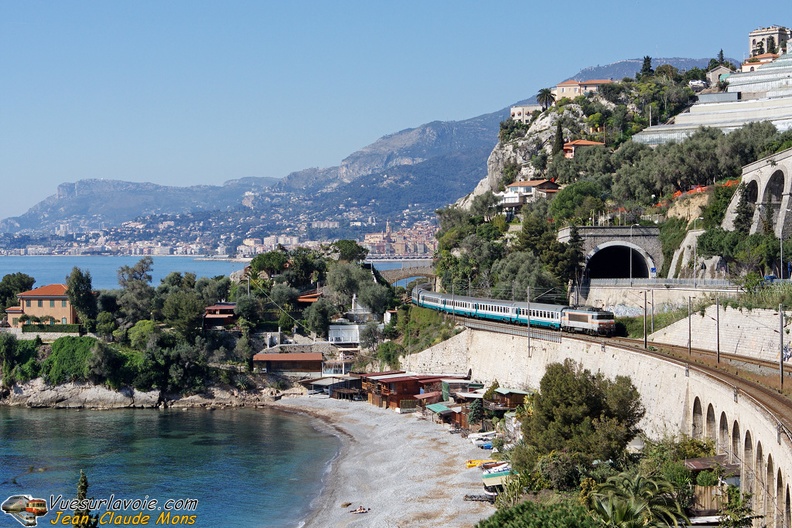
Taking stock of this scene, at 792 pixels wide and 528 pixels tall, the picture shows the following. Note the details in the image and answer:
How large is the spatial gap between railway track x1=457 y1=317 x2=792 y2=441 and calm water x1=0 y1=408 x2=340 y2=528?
14.8m

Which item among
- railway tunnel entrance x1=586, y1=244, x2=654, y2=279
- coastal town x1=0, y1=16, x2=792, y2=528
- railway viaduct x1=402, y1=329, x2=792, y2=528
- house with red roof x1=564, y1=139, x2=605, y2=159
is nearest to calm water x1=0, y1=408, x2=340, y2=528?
coastal town x1=0, y1=16, x2=792, y2=528

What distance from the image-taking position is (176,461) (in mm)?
51094

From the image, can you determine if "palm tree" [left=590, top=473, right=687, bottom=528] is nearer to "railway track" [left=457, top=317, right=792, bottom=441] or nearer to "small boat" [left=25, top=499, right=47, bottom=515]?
"railway track" [left=457, top=317, right=792, bottom=441]

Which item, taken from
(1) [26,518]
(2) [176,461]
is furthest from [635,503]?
(2) [176,461]

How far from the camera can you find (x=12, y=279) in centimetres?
8481

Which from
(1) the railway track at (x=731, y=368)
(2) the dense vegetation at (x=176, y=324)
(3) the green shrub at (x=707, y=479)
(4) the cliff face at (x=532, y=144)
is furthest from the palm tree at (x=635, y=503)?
(4) the cliff face at (x=532, y=144)

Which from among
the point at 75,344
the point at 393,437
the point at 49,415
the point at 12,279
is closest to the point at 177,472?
the point at 393,437

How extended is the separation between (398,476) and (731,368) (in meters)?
15.7

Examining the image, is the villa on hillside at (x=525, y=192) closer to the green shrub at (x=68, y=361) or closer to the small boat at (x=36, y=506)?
the green shrub at (x=68, y=361)

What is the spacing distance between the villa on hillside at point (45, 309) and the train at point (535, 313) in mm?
28002

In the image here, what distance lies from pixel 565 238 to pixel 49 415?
36848 mm

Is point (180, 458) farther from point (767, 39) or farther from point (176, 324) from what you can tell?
point (767, 39)

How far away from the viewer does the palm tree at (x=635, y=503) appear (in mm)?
25125

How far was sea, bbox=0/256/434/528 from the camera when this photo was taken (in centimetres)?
4194
